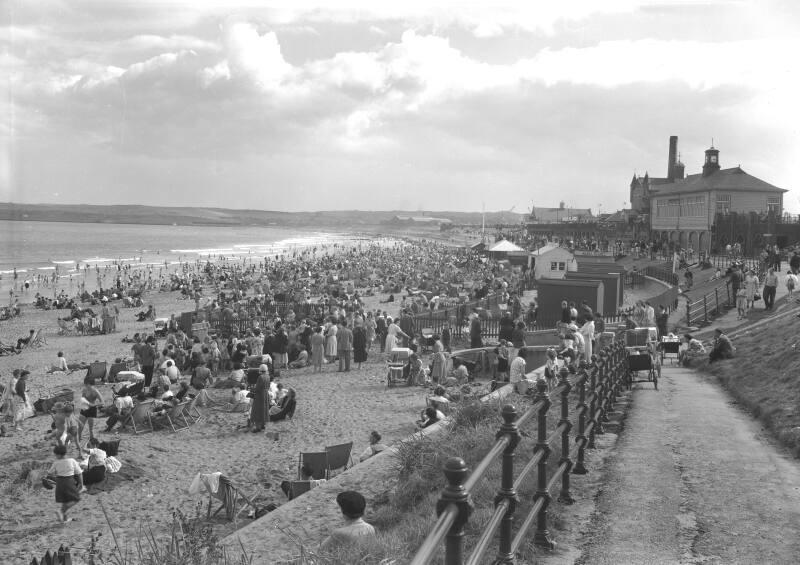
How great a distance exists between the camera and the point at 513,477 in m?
4.56

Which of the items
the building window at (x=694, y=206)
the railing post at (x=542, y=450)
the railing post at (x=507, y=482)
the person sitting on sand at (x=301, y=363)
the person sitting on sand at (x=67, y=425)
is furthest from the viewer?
the building window at (x=694, y=206)

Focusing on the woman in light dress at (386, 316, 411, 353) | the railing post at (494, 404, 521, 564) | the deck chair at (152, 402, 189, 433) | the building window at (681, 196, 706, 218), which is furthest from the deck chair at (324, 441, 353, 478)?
the building window at (681, 196, 706, 218)

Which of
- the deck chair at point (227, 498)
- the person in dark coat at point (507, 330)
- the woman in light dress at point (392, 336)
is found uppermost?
the person in dark coat at point (507, 330)

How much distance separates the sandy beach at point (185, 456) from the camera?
920cm

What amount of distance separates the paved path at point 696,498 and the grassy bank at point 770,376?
26 cm

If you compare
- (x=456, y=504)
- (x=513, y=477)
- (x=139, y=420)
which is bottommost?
(x=139, y=420)

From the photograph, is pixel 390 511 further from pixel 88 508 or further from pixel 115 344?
pixel 115 344

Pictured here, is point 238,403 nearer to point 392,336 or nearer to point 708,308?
point 392,336

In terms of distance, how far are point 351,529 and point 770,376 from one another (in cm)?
810

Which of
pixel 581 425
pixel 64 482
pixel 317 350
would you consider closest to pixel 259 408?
pixel 64 482

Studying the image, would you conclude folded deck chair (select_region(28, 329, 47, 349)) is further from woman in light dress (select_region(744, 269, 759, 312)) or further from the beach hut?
woman in light dress (select_region(744, 269, 759, 312))

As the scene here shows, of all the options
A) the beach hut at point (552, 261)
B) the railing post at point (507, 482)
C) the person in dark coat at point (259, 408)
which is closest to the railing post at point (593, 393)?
the railing post at point (507, 482)

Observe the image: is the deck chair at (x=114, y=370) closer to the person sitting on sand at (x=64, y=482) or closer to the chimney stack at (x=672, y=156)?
the person sitting on sand at (x=64, y=482)

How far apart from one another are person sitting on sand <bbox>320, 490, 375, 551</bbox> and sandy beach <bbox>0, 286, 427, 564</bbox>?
156 inches
